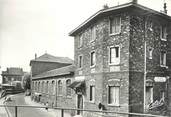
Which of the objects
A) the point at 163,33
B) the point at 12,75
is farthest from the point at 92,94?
the point at 12,75

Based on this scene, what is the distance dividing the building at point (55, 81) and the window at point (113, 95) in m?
4.79

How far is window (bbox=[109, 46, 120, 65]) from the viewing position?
13120 millimetres

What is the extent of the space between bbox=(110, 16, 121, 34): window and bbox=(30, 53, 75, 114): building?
6218 mm

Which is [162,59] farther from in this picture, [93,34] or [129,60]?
[93,34]

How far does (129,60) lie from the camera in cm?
1249

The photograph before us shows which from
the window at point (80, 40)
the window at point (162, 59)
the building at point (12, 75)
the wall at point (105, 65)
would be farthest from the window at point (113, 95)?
the building at point (12, 75)

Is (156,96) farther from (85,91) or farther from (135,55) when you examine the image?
(85,91)

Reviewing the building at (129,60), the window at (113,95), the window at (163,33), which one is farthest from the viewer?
the window at (163,33)

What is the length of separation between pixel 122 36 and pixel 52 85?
1359 centimetres

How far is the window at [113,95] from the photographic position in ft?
42.3

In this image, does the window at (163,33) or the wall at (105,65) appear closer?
the wall at (105,65)

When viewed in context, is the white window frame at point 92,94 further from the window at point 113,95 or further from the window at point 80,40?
the window at point 80,40

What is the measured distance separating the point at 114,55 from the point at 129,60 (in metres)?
1.17

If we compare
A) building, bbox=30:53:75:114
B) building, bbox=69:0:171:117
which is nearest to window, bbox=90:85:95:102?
building, bbox=69:0:171:117
